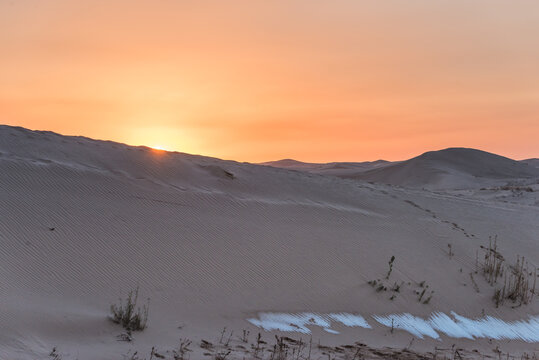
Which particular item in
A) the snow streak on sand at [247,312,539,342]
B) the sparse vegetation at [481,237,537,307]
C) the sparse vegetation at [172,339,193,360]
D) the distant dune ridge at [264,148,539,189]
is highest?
the distant dune ridge at [264,148,539,189]

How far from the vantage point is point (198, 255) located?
9391 mm

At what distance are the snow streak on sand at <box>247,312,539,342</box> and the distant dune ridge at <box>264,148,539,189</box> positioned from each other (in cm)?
3061

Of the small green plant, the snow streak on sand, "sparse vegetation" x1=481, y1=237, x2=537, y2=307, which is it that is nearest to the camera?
the small green plant

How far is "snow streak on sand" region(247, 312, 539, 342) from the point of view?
311 inches

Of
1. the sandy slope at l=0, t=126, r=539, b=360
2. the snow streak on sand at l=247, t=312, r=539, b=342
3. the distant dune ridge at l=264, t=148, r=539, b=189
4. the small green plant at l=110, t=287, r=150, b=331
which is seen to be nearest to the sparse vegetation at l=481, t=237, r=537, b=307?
the sandy slope at l=0, t=126, r=539, b=360

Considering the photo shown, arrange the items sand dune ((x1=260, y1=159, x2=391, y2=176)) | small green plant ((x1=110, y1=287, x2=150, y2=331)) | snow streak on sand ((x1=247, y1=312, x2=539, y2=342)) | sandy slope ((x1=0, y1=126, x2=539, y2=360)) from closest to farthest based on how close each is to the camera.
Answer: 1. small green plant ((x1=110, y1=287, x2=150, y2=331))
2. sandy slope ((x1=0, y1=126, x2=539, y2=360))
3. snow streak on sand ((x1=247, y1=312, x2=539, y2=342))
4. sand dune ((x1=260, y1=159, x2=391, y2=176))

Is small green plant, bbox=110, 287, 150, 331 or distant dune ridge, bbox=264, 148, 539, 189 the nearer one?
small green plant, bbox=110, 287, 150, 331

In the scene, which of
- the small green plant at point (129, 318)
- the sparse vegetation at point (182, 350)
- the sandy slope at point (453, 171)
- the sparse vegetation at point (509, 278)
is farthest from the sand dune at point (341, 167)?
the sparse vegetation at point (182, 350)

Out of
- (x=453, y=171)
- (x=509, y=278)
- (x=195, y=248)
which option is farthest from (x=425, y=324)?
(x=453, y=171)

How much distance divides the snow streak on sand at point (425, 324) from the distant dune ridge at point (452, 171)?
30.6m

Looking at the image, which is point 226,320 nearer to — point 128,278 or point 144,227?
point 128,278

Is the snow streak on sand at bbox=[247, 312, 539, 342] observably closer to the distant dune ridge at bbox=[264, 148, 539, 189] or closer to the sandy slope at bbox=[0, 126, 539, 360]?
the sandy slope at bbox=[0, 126, 539, 360]

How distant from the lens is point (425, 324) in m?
8.88

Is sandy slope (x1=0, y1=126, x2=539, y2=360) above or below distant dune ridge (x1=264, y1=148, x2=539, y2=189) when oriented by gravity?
below
